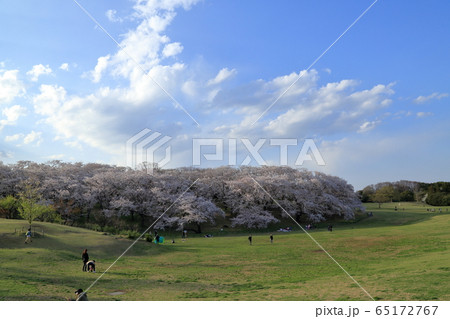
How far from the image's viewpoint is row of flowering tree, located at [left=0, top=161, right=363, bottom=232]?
65.1 metres

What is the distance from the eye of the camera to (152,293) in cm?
1770

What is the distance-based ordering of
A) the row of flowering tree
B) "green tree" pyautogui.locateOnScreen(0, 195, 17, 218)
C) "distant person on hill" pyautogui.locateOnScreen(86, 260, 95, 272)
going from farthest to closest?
the row of flowering tree
"green tree" pyautogui.locateOnScreen(0, 195, 17, 218)
"distant person on hill" pyautogui.locateOnScreen(86, 260, 95, 272)

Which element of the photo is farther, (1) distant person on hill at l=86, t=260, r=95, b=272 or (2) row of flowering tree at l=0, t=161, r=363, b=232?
(2) row of flowering tree at l=0, t=161, r=363, b=232

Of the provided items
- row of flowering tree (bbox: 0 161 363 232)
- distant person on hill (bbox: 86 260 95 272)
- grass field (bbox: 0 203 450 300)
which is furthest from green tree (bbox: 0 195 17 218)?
distant person on hill (bbox: 86 260 95 272)

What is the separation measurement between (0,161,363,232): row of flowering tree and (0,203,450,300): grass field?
2704 cm

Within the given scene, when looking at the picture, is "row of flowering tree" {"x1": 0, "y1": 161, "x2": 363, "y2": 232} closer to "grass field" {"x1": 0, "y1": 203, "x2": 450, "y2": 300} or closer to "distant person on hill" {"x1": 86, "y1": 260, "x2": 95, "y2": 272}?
"grass field" {"x1": 0, "y1": 203, "x2": 450, "y2": 300}

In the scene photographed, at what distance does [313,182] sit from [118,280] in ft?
209

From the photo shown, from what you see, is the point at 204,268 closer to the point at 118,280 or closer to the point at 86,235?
the point at 118,280

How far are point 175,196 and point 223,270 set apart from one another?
→ 46.8 meters

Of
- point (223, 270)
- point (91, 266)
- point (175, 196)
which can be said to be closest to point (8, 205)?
point (175, 196)

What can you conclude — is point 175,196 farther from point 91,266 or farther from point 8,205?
point 91,266

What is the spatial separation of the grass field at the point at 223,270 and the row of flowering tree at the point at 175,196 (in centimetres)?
2704

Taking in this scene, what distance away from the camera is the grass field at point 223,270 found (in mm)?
16453

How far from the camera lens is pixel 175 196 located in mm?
70750
